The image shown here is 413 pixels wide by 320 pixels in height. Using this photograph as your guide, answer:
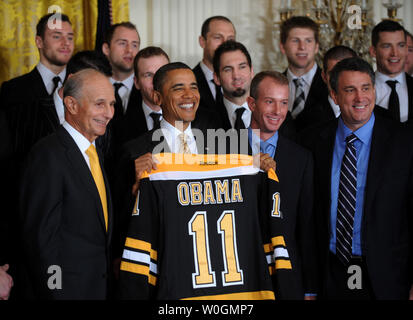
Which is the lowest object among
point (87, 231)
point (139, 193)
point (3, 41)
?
point (87, 231)

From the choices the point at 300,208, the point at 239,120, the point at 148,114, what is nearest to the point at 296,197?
the point at 300,208

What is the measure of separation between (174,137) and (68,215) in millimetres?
624

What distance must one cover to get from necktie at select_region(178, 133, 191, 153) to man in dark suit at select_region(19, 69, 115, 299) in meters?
0.38

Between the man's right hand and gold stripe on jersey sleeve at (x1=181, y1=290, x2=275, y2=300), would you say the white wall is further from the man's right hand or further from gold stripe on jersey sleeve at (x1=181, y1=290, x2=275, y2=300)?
gold stripe on jersey sleeve at (x1=181, y1=290, x2=275, y2=300)

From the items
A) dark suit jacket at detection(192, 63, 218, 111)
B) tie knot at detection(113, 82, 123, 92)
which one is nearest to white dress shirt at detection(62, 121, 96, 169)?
dark suit jacket at detection(192, 63, 218, 111)

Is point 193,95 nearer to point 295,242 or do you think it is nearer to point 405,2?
point 295,242

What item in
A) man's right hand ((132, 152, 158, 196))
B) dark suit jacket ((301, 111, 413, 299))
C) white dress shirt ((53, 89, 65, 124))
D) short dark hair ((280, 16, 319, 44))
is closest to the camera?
man's right hand ((132, 152, 158, 196))

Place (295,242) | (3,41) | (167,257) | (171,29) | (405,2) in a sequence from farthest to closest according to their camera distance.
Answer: (405,2), (171,29), (3,41), (295,242), (167,257)

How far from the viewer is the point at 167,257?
234 centimetres

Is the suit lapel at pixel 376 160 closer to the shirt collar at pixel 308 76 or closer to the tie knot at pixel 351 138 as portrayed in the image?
the tie knot at pixel 351 138

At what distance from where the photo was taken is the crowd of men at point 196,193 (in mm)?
2338

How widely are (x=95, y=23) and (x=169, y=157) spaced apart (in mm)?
2646

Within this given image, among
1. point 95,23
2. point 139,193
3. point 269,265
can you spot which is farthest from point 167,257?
point 95,23

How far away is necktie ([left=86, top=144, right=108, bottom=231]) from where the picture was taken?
8.08ft
